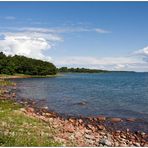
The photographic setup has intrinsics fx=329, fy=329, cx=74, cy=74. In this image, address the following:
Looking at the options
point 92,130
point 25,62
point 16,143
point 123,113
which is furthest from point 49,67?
point 16,143

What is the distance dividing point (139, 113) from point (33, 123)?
57.5ft

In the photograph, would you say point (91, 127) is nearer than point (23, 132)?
No

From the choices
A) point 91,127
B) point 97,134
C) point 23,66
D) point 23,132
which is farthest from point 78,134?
point 23,66

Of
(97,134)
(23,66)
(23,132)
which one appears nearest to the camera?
(23,132)

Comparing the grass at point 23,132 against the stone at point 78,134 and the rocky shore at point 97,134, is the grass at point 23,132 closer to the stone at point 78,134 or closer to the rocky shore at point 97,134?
the rocky shore at point 97,134

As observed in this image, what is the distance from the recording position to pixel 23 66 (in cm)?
15900

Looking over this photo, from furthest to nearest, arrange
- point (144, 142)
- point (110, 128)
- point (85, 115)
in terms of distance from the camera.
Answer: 1. point (85, 115)
2. point (110, 128)
3. point (144, 142)

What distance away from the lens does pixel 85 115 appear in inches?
1364

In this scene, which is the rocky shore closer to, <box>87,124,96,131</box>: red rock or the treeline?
<box>87,124,96,131</box>: red rock

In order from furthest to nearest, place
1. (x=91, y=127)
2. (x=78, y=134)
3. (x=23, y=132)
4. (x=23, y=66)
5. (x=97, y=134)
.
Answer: (x=23, y=66) → (x=91, y=127) → (x=97, y=134) → (x=78, y=134) → (x=23, y=132)

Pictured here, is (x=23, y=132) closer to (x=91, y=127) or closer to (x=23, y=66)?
(x=91, y=127)

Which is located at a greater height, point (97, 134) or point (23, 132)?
point (23, 132)

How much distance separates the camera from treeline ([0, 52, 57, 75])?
13920cm

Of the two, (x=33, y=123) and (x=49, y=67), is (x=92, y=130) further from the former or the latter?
(x=49, y=67)
